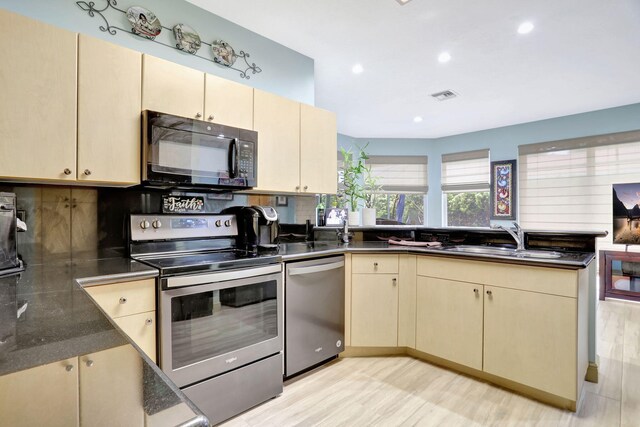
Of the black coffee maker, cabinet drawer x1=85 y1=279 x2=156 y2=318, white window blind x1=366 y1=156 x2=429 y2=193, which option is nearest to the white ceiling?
the black coffee maker

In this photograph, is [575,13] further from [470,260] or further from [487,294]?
[487,294]

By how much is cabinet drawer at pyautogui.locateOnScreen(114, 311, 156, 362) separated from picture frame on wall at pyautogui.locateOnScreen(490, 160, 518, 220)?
5.49 metres

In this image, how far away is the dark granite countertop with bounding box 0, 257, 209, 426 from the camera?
0.43 meters

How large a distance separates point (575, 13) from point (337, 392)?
315 centimetres

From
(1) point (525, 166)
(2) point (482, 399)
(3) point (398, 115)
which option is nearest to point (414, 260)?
(2) point (482, 399)

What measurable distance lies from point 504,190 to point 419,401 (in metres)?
4.46

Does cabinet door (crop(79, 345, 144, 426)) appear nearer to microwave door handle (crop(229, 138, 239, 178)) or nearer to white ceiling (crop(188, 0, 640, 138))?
microwave door handle (crop(229, 138, 239, 178))

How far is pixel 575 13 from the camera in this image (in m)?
2.41

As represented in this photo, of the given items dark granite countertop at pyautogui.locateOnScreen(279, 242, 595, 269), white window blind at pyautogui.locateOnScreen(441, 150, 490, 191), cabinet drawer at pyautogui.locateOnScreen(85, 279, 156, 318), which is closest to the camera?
cabinet drawer at pyautogui.locateOnScreen(85, 279, 156, 318)

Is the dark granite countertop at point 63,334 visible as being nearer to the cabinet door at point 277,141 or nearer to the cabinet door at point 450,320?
the cabinet door at point 277,141

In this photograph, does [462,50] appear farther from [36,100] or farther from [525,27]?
[36,100]

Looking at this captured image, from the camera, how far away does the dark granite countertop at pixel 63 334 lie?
17.0 inches

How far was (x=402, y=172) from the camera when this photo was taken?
6340 mm

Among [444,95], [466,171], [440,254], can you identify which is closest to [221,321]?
[440,254]
